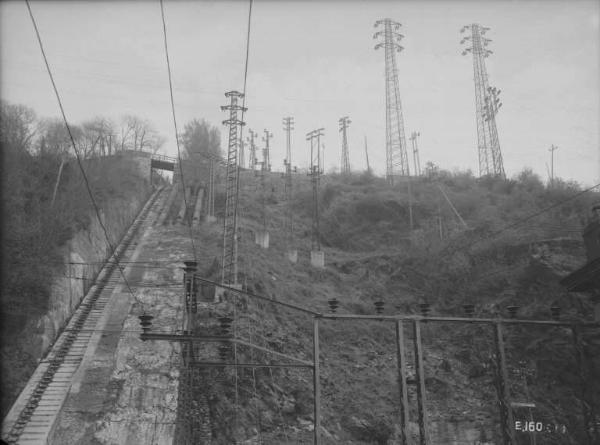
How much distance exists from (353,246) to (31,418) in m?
24.4

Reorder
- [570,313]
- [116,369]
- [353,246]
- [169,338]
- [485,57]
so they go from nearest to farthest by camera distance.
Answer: [169,338], [116,369], [570,313], [353,246], [485,57]

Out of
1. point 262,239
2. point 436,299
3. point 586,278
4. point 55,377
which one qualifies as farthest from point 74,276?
point 586,278

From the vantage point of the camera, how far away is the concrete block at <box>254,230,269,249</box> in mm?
33375

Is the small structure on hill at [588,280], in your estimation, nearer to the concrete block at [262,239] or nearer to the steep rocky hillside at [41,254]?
the steep rocky hillside at [41,254]

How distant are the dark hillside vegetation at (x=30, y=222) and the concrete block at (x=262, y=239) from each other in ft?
27.5

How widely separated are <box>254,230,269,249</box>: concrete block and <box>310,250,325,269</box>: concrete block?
10.6ft

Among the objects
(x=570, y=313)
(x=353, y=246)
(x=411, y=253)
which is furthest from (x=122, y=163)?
(x=570, y=313)

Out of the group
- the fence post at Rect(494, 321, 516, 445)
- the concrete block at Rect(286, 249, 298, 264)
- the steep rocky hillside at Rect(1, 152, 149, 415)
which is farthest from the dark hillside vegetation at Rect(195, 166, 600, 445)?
the steep rocky hillside at Rect(1, 152, 149, 415)

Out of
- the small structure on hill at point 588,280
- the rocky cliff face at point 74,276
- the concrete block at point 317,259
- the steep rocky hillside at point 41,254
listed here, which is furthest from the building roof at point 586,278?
the rocky cliff face at point 74,276

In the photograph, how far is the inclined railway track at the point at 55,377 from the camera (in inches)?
569

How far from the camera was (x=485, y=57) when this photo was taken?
4428cm

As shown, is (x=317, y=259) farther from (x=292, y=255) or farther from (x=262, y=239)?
(x=262, y=239)

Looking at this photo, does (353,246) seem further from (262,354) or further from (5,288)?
(5,288)

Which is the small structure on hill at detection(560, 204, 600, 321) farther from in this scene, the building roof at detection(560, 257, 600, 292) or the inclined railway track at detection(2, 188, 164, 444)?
the inclined railway track at detection(2, 188, 164, 444)
